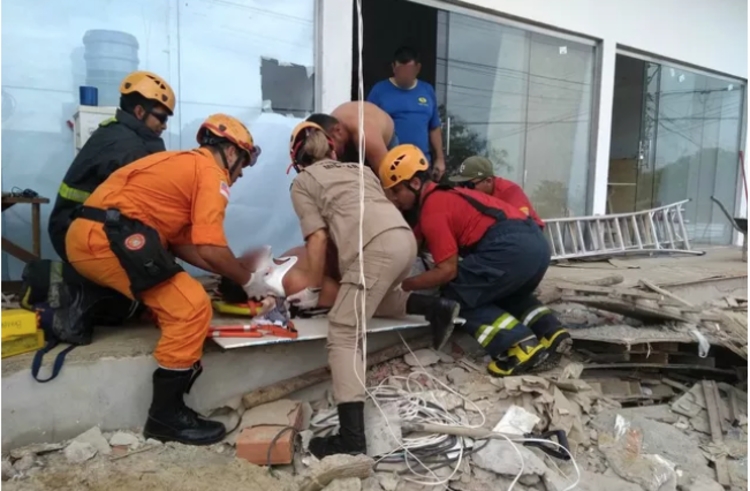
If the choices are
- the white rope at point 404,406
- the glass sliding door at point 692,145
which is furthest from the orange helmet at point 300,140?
the glass sliding door at point 692,145

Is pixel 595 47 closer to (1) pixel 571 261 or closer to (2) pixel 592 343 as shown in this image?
(1) pixel 571 261

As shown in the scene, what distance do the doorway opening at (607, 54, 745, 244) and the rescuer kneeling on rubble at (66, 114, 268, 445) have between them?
6.73 metres

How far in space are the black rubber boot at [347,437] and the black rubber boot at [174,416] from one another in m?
0.53

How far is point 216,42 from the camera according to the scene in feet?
14.6

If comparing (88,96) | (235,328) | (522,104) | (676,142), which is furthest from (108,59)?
(676,142)

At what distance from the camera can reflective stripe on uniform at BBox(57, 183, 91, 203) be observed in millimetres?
3039

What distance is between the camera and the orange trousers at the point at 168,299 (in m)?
2.59

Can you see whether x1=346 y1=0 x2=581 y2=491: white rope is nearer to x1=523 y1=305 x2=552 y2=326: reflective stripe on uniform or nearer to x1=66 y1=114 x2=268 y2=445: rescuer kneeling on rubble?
x1=66 y1=114 x2=268 y2=445: rescuer kneeling on rubble

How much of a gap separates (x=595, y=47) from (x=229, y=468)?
666cm

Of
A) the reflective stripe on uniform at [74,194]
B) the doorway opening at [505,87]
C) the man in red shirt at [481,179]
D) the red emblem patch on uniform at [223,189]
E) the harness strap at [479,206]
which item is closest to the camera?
the red emblem patch on uniform at [223,189]

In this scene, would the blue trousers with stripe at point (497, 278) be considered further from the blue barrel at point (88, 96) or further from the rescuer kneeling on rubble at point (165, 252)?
the blue barrel at point (88, 96)

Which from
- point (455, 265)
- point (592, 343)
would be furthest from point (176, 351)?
point (592, 343)

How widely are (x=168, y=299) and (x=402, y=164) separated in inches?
61.2

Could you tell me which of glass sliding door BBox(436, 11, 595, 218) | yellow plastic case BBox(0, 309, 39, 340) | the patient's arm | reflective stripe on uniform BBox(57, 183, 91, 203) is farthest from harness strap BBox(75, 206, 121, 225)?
glass sliding door BBox(436, 11, 595, 218)
